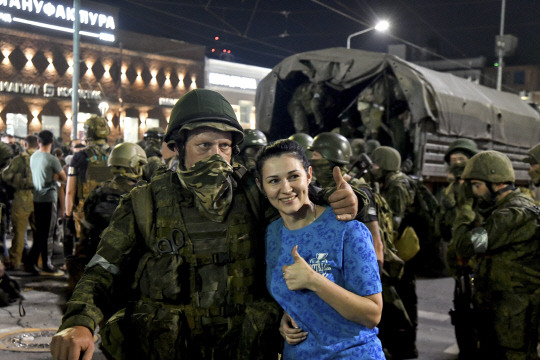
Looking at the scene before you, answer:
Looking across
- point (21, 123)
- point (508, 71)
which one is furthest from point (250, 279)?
point (508, 71)

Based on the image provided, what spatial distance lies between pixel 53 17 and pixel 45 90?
5.41 meters

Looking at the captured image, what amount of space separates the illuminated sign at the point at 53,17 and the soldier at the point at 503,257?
130 ft

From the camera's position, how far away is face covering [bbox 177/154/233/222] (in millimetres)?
2627

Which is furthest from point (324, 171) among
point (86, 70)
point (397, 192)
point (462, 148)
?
point (86, 70)

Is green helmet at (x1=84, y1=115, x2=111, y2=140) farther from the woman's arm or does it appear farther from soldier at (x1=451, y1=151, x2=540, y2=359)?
the woman's arm

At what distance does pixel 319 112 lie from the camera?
11586mm

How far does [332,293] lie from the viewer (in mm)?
2285

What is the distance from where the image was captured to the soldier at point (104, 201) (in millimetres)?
5501

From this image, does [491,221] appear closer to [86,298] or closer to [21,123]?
[86,298]

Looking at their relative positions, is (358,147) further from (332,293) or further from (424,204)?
(332,293)

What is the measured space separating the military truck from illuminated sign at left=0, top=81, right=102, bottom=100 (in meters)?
31.3

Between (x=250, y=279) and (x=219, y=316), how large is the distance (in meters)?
0.22

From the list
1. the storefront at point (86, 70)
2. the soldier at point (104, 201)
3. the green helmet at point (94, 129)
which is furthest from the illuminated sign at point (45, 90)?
the soldier at point (104, 201)

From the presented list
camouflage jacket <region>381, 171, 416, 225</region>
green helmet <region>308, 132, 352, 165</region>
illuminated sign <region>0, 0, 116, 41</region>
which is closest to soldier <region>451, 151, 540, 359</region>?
green helmet <region>308, 132, 352, 165</region>
